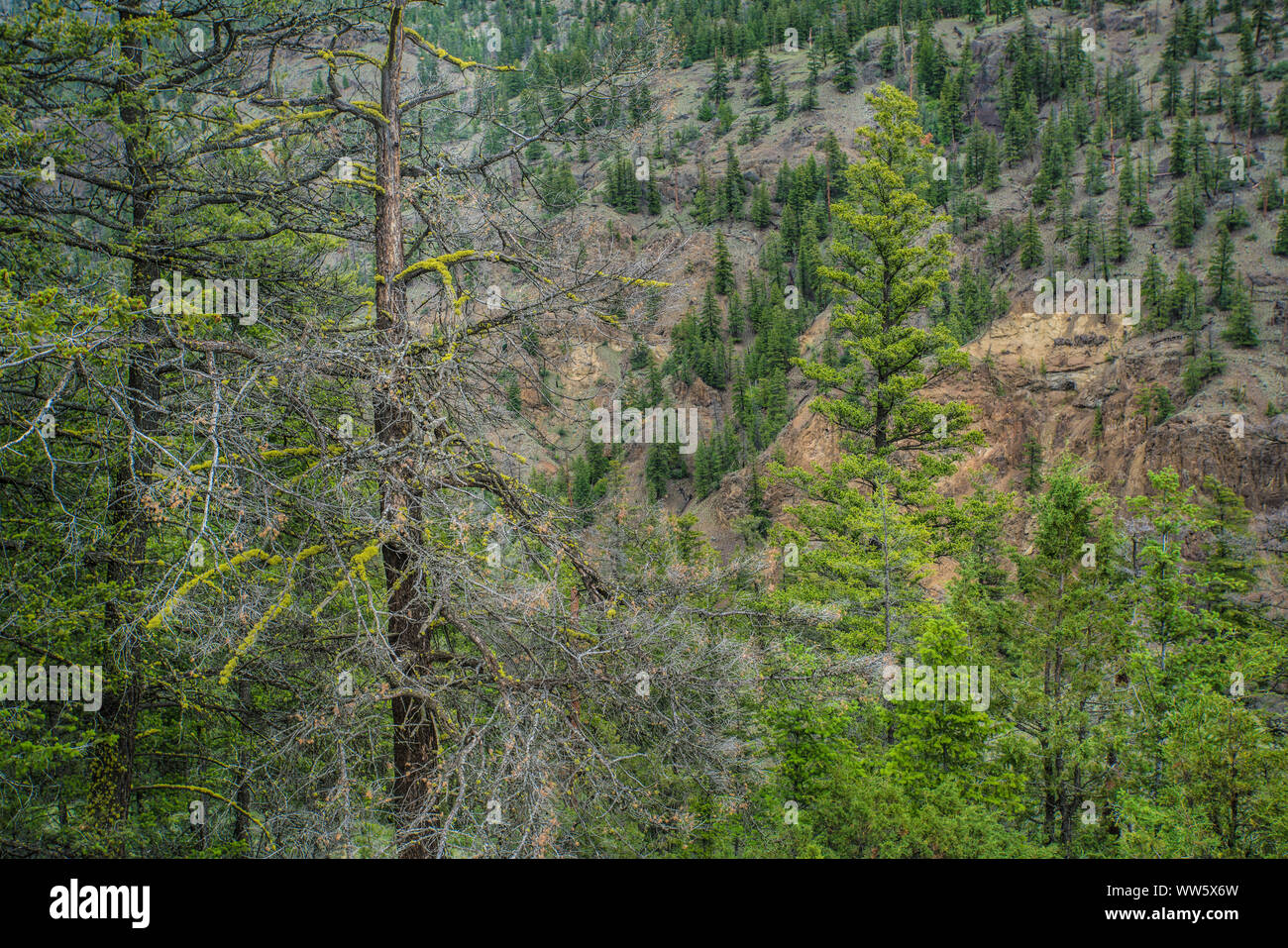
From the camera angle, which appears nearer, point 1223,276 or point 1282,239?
point 1223,276

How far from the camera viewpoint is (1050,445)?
58844 mm

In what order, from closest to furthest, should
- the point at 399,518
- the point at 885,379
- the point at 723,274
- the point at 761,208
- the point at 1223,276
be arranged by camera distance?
the point at 399,518 < the point at 885,379 < the point at 1223,276 < the point at 723,274 < the point at 761,208

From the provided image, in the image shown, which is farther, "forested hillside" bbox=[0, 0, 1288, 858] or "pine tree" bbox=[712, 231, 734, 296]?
"pine tree" bbox=[712, 231, 734, 296]

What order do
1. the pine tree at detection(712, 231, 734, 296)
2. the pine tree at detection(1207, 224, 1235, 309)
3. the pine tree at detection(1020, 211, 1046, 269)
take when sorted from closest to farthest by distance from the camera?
the pine tree at detection(1207, 224, 1235, 309) → the pine tree at detection(1020, 211, 1046, 269) → the pine tree at detection(712, 231, 734, 296)

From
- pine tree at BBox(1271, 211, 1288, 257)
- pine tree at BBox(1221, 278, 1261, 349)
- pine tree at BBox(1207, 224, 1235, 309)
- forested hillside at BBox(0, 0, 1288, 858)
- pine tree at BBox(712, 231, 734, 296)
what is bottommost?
forested hillside at BBox(0, 0, 1288, 858)

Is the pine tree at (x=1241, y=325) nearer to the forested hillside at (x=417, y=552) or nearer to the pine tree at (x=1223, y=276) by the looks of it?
the pine tree at (x=1223, y=276)

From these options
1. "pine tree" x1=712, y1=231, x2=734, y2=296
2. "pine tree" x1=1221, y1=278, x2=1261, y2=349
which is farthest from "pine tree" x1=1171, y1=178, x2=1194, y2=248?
"pine tree" x1=712, y1=231, x2=734, y2=296

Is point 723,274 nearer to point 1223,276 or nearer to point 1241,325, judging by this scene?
point 1223,276

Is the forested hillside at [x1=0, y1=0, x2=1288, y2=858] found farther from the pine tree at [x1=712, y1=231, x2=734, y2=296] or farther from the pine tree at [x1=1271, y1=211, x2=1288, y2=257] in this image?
the pine tree at [x1=712, y1=231, x2=734, y2=296]

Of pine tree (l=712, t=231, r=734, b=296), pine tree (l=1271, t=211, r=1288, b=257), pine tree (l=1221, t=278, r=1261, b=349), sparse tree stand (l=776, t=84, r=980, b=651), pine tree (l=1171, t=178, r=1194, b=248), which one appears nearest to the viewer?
sparse tree stand (l=776, t=84, r=980, b=651)

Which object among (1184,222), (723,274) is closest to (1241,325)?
(1184,222)

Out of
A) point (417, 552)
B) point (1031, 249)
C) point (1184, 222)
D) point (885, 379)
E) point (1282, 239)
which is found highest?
point (1184, 222)

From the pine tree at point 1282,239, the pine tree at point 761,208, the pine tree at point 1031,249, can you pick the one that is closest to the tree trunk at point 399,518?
the pine tree at point 1031,249

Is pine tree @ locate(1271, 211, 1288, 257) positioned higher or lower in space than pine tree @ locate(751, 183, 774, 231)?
lower
